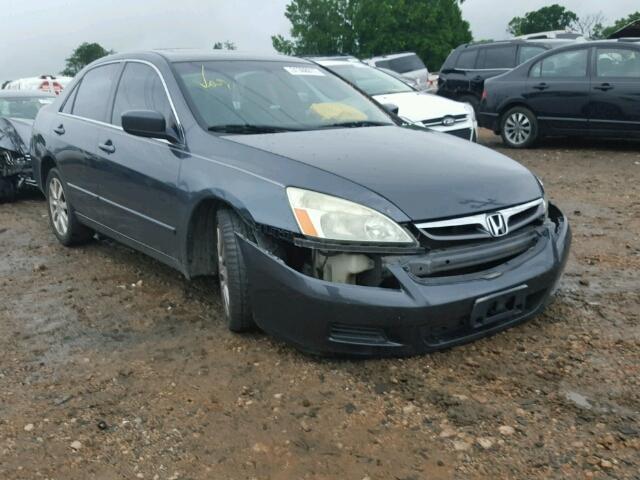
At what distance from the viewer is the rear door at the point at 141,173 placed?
13.3 ft

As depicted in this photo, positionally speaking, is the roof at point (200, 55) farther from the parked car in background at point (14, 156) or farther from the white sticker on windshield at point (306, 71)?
the parked car in background at point (14, 156)

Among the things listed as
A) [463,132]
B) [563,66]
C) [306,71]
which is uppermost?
[306,71]

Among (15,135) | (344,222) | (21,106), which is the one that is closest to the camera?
(344,222)

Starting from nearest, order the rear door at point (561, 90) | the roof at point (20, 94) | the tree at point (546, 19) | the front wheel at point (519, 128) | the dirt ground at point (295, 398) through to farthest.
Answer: the dirt ground at point (295, 398), the roof at point (20, 94), the rear door at point (561, 90), the front wheel at point (519, 128), the tree at point (546, 19)

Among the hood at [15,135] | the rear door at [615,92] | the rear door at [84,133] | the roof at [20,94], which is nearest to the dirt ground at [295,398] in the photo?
the rear door at [84,133]

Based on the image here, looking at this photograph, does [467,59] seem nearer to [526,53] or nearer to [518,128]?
[526,53]

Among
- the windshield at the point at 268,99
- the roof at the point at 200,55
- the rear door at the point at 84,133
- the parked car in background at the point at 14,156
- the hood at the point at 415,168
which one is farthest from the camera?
the parked car in background at the point at 14,156

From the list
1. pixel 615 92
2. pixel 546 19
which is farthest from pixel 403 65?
pixel 546 19

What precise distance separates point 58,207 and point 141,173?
2.03 meters

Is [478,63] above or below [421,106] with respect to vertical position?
above

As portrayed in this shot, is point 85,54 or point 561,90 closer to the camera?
point 561,90

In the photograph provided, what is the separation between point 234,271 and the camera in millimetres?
3520

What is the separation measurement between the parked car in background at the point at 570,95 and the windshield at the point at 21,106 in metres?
6.60

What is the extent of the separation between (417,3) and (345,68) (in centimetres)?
5360
